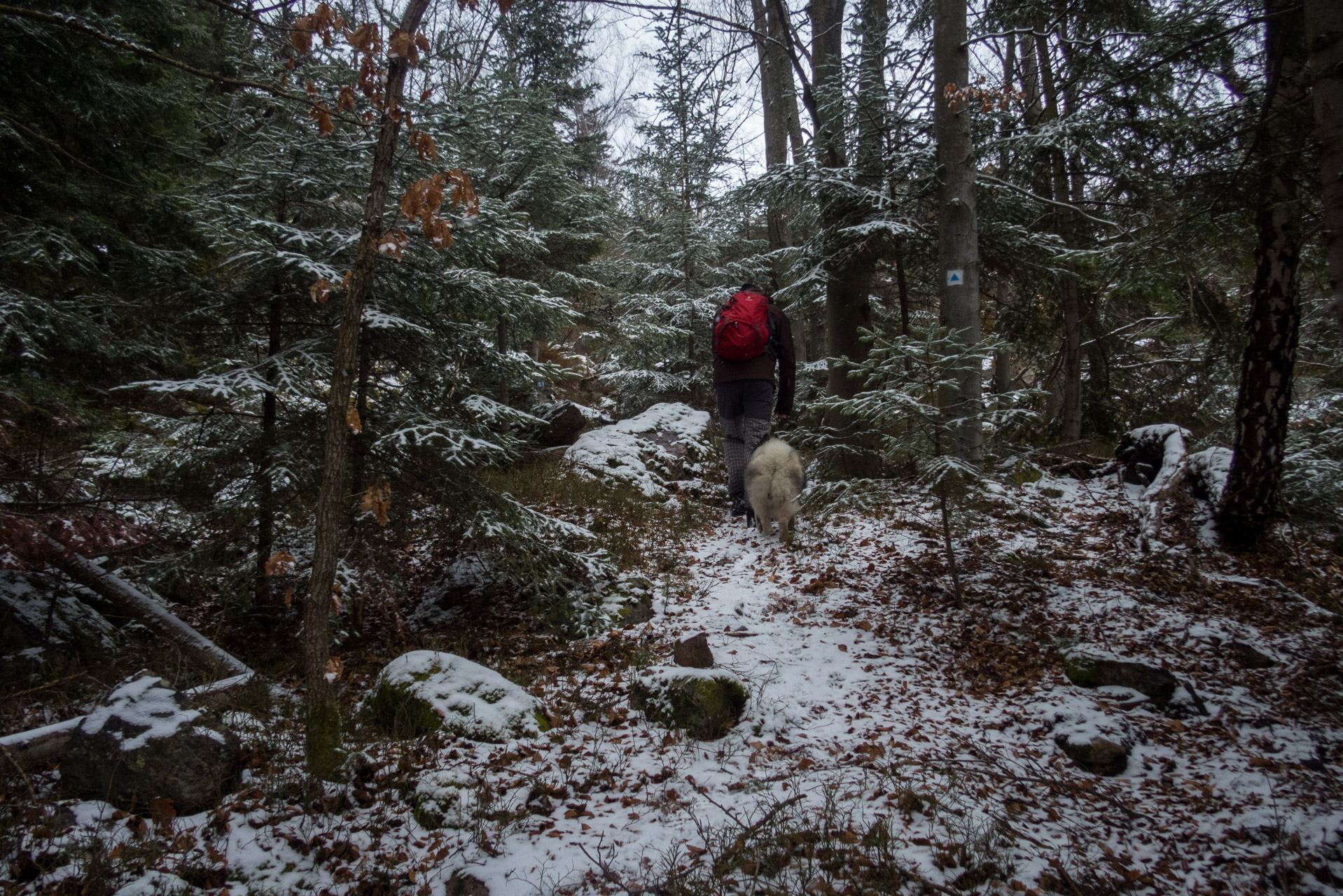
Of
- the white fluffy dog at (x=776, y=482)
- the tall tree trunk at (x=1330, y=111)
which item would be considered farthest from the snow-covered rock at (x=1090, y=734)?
the white fluffy dog at (x=776, y=482)

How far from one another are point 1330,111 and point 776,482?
4496mm

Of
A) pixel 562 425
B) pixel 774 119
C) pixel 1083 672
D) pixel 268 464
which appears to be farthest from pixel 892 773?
pixel 774 119

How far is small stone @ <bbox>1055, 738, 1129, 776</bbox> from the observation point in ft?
11.0

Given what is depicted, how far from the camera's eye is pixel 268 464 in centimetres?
480

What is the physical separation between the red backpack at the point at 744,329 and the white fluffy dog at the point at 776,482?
98cm

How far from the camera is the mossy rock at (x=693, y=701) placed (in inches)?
152

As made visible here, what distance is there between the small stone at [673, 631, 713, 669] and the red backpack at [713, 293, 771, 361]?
312 cm

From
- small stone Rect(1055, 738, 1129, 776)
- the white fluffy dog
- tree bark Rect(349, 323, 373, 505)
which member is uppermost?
tree bark Rect(349, 323, 373, 505)

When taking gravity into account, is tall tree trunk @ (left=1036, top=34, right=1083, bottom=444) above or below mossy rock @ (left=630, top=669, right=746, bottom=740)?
above

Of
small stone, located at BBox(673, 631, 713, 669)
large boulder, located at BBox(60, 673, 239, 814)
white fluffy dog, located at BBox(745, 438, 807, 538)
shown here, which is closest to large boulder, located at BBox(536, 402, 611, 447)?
white fluffy dog, located at BBox(745, 438, 807, 538)

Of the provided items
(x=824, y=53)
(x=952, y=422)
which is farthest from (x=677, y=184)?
(x=952, y=422)

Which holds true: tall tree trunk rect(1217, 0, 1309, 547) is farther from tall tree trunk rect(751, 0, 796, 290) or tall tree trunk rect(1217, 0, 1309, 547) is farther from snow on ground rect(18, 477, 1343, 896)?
tall tree trunk rect(751, 0, 796, 290)

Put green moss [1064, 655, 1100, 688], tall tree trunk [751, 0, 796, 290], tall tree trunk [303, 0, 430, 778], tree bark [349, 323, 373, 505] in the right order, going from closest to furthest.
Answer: tall tree trunk [303, 0, 430, 778], green moss [1064, 655, 1100, 688], tree bark [349, 323, 373, 505], tall tree trunk [751, 0, 796, 290]

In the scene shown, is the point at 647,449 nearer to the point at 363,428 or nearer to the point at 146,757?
the point at 363,428
